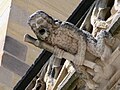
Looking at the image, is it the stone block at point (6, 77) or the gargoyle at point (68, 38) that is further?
the stone block at point (6, 77)

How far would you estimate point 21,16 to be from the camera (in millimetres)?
8781

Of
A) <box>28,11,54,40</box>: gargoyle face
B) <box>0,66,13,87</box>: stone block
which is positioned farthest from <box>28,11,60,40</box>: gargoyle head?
<box>0,66,13,87</box>: stone block

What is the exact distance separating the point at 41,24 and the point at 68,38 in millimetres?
196

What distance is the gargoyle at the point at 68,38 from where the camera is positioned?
16.1 ft

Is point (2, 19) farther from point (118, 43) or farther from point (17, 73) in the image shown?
point (118, 43)

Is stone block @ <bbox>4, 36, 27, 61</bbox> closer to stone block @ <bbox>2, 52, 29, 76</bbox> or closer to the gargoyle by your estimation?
stone block @ <bbox>2, 52, 29, 76</bbox>

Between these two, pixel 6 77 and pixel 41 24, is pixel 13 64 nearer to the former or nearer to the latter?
pixel 6 77

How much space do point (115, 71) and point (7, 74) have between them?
3.43m

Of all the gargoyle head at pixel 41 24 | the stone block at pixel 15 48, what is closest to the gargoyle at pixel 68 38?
the gargoyle head at pixel 41 24

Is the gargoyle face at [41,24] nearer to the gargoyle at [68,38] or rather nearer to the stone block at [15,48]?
the gargoyle at [68,38]

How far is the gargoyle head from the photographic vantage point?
16.1ft

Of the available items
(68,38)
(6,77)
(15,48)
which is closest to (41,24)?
(68,38)

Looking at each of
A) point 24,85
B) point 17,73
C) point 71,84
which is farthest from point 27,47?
point 71,84

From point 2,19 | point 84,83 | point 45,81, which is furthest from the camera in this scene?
point 2,19
